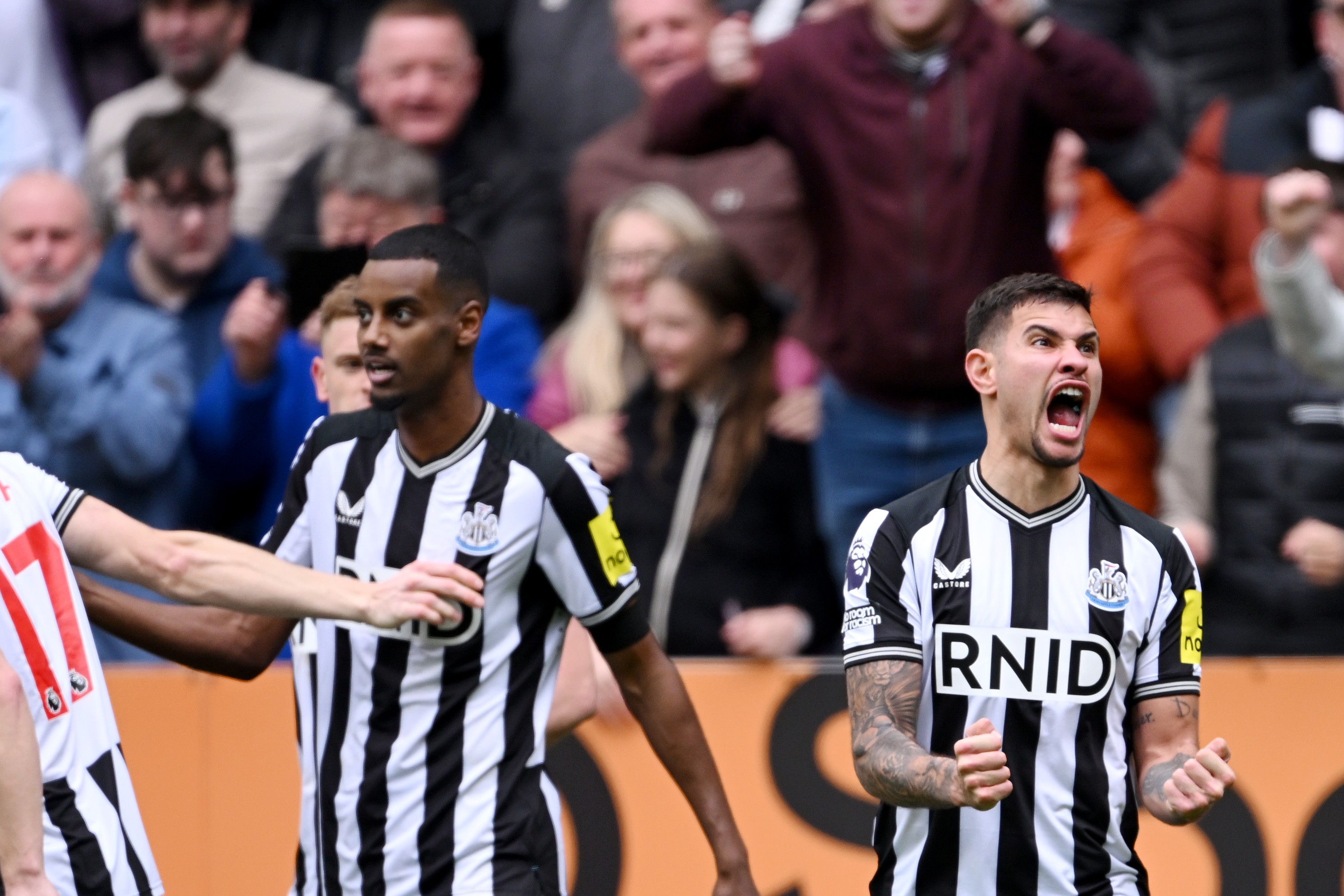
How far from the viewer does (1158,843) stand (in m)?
5.75

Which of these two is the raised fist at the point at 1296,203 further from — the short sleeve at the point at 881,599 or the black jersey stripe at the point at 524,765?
the black jersey stripe at the point at 524,765

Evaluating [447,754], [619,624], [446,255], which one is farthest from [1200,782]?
[446,255]

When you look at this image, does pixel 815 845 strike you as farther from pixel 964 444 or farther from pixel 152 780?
pixel 152 780

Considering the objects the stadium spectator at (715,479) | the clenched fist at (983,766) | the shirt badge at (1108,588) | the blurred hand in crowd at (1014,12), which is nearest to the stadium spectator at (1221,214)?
the blurred hand in crowd at (1014,12)

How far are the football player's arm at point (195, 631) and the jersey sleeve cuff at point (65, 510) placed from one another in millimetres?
376

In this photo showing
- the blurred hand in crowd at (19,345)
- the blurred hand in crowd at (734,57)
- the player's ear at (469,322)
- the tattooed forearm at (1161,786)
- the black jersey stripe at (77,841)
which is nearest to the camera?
the tattooed forearm at (1161,786)

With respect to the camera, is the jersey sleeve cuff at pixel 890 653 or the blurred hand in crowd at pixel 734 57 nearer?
the jersey sleeve cuff at pixel 890 653

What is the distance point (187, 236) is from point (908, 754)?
4327mm

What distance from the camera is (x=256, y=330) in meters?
6.43

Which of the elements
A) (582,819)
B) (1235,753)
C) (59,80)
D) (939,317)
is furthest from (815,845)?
(59,80)

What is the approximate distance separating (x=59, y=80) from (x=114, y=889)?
17.2 feet

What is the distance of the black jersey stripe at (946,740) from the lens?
13.1ft

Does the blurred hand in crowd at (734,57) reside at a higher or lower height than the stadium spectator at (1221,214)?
higher

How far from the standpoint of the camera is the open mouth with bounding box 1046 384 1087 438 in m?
3.97
